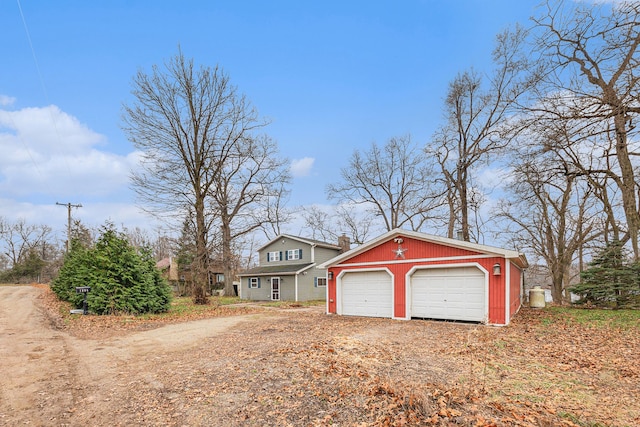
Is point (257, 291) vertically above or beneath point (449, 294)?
beneath

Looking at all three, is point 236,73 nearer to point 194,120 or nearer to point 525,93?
point 194,120

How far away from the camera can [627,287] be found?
13.1 metres

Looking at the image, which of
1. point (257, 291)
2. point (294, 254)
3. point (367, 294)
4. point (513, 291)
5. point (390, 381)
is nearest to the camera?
point (390, 381)

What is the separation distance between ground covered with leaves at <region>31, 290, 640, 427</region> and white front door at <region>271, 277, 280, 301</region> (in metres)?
15.8

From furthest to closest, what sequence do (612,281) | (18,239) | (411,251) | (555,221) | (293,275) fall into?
(18,239)
(293,275)
(555,221)
(612,281)
(411,251)

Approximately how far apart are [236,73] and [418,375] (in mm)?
19221

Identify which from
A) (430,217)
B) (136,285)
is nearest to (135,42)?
(136,285)

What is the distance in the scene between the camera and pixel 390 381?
182 inches

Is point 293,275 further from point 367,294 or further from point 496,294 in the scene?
point 496,294

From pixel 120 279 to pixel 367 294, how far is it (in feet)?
31.5

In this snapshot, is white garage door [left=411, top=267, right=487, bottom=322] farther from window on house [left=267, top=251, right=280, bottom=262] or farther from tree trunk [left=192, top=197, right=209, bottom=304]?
window on house [left=267, top=251, right=280, bottom=262]

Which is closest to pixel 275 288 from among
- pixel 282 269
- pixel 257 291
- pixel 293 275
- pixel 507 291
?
pixel 282 269

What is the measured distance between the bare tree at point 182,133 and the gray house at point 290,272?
648 centimetres

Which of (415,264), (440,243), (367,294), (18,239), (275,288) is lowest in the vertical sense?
(275,288)
